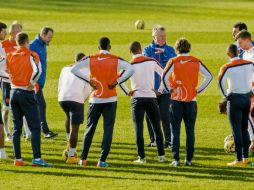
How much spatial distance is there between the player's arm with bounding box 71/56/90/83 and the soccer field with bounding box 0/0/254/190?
57.4 inches

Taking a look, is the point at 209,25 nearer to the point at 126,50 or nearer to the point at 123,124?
the point at 126,50

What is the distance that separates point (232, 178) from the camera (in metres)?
12.5

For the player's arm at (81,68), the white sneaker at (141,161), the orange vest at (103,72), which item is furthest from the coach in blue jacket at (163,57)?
the player's arm at (81,68)

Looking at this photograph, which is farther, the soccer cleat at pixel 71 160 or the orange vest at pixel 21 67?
the soccer cleat at pixel 71 160

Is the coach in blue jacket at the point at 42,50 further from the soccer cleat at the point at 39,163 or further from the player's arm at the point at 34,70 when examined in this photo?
the soccer cleat at the point at 39,163

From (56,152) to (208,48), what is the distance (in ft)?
43.1

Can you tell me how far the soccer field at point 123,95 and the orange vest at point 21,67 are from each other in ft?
4.61

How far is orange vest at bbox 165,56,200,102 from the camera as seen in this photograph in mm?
13328

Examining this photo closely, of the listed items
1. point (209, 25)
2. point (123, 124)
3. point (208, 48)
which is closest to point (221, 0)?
point (209, 25)

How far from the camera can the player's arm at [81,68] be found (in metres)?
13.2

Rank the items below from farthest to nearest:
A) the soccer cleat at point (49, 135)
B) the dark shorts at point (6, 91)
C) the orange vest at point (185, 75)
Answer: the soccer cleat at point (49, 135) → the dark shorts at point (6, 91) → the orange vest at point (185, 75)

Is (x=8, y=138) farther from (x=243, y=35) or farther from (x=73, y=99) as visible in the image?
(x=243, y=35)

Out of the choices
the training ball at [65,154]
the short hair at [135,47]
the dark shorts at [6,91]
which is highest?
the short hair at [135,47]

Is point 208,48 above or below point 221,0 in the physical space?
below
